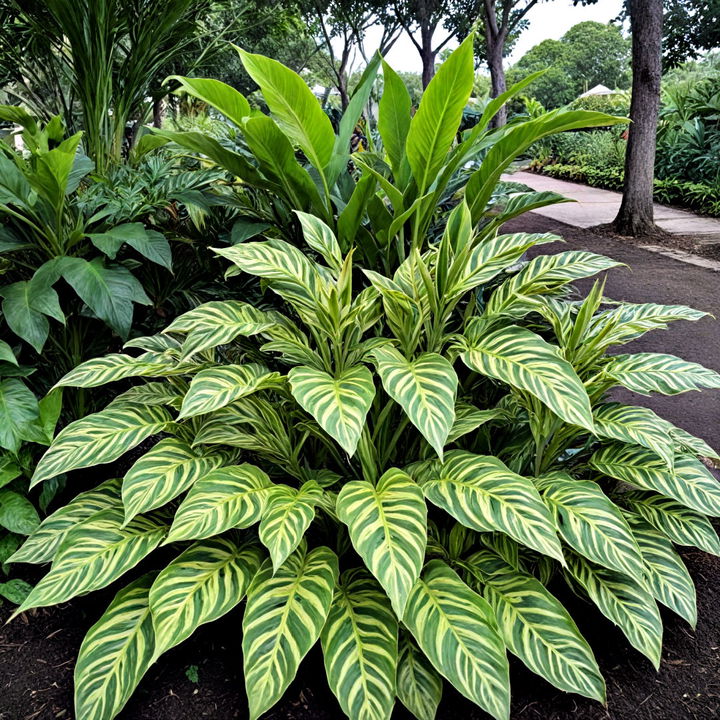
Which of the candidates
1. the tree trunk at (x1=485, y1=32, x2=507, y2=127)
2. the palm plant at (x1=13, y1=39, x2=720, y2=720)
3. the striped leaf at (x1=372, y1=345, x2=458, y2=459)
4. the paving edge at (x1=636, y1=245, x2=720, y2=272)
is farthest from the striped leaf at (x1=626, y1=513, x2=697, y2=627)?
the tree trunk at (x1=485, y1=32, x2=507, y2=127)

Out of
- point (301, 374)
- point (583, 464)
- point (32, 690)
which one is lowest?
point (32, 690)

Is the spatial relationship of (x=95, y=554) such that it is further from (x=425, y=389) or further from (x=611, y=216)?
(x=611, y=216)

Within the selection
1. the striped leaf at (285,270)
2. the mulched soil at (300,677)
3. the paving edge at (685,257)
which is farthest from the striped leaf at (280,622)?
the paving edge at (685,257)

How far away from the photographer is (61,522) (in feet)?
5.90

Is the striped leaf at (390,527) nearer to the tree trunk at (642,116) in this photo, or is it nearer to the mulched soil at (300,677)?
the mulched soil at (300,677)

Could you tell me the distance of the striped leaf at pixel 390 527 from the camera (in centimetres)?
131

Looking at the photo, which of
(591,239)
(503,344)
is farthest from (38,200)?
(591,239)

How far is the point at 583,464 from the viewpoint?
201 centimetres

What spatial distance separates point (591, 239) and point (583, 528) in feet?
19.6

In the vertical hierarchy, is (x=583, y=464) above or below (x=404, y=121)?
below

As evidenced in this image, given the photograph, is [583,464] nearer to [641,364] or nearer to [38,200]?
[641,364]

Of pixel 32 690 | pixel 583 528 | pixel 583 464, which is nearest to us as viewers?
pixel 583 528

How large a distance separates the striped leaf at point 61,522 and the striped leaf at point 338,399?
0.74m

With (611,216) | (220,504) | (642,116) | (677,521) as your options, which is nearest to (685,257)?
(642,116)
